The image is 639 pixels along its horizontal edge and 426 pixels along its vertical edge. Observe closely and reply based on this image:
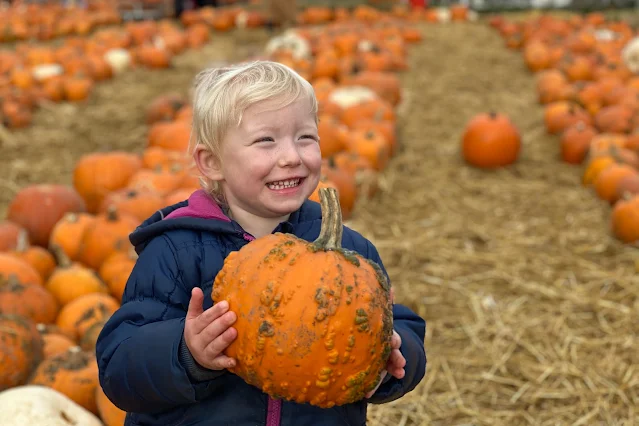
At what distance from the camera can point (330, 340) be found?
1.85 metres

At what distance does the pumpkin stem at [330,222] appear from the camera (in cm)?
198

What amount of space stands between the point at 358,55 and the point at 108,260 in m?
7.70

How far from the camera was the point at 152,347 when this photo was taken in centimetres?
199

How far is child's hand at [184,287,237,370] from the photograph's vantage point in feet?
6.11

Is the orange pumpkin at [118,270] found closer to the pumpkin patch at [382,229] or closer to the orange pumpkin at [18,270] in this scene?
the pumpkin patch at [382,229]

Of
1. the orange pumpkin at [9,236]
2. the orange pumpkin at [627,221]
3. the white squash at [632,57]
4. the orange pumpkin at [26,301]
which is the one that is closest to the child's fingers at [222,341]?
the orange pumpkin at [26,301]

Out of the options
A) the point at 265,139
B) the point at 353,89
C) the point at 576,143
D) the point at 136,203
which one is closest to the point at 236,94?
the point at 265,139

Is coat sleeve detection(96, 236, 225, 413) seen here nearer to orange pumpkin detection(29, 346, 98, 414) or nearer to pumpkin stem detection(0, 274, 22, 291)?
orange pumpkin detection(29, 346, 98, 414)

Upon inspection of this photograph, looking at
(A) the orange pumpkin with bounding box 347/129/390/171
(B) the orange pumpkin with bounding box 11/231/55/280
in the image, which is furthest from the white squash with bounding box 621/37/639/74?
(B) the orange pumpkin with bounding box 11/231/55/280

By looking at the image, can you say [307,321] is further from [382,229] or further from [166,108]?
[166,108]

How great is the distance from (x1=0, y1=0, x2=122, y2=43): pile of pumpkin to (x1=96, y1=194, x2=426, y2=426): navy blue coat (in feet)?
49.0

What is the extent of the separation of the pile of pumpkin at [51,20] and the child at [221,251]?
14.9m

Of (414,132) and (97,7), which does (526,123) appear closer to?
(414,132)

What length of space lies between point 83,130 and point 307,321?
25.9ft
